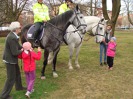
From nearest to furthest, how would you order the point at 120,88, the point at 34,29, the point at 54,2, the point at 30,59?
1. the point at 30,59
2. the point at 120,88
3. the point at 34,29
4. the point at 54,2

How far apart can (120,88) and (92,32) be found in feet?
10.0

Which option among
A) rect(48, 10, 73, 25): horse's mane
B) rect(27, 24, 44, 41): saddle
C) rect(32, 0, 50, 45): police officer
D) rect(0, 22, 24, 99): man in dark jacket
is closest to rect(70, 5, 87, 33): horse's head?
rect(48, 10, 73, 25): horse's mane

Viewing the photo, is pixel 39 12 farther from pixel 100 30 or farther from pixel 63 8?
pixel 100 30

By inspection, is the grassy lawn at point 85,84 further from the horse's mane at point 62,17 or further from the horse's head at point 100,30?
the horse's mane at point 62,17

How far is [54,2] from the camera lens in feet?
117

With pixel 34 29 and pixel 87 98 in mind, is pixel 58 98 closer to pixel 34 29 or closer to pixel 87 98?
pixel 87 98

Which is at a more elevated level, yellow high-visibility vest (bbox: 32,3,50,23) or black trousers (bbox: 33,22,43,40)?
yellow high-visibility vest (bbox: 32,3,50,23)

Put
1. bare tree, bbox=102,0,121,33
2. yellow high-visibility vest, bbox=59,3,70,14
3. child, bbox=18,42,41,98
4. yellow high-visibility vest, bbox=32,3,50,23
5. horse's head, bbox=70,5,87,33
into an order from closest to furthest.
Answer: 1. child, bbox=18,42,41,98
2. yellow high-visibility vest, bbox=32,3,50,23
3. horse's head, bbox=70,5,87,33
4. yellow high-visibility vest, bbox=59,3,70,14
5. bare tree, bbox=102,0,121,33

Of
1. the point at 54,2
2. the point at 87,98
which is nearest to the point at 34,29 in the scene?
the point at 87,98

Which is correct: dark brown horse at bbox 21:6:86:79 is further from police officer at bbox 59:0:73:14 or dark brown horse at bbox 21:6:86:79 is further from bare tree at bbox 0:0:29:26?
bare tree at bbox 0:0:29:26

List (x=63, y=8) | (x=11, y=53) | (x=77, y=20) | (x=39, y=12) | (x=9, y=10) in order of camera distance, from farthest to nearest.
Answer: (x=9, y=10) → (x=63, y=8) → (x=77, y=20) → (x=39, y=12) → (x=11, y=53)

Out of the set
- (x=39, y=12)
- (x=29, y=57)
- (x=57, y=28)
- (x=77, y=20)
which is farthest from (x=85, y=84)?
(x=39, y=12)

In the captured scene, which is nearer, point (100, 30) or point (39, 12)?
point (39, 12)

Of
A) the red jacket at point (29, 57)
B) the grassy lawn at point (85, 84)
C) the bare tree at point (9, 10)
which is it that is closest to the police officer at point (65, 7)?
the grassy lawn at point (85, 84)
